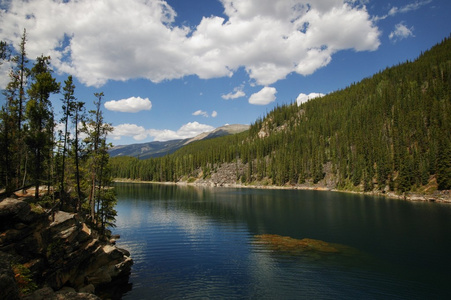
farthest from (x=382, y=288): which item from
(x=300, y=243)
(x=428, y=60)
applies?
(x=428, y=60)

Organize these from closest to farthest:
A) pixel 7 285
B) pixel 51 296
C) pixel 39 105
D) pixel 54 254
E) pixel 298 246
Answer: pixel 7 285
pixel 51 296
pixel 54 254
pixel 39 105
pixel 298 246

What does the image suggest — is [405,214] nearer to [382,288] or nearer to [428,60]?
[382,288]

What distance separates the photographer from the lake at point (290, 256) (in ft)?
79.8

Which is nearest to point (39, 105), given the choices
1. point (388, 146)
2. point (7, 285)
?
point (7, 285)

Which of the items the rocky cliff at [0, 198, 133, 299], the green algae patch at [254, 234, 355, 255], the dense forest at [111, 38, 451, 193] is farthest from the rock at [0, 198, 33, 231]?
the dense forest at [111, 38, 451, 193]

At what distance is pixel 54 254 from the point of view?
22625mm

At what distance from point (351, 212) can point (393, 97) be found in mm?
138262

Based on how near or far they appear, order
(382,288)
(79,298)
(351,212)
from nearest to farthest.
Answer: (79,298) → (382,288) → (351,212)

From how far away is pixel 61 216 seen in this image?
82.3 ft

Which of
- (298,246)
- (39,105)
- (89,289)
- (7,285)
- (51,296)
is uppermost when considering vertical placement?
(39,105)

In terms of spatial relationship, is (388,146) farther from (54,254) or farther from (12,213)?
(12,213)

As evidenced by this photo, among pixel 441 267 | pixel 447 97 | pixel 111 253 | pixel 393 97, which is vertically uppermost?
pixel 393 97

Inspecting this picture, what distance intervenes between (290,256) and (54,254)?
26.6 meters

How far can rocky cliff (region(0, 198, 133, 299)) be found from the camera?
19681 mm
